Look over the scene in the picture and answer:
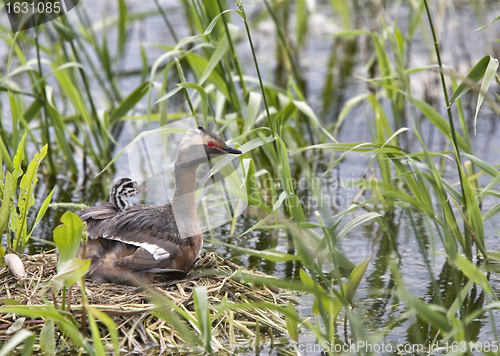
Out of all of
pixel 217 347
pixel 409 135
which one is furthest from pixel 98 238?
pixel 409 135

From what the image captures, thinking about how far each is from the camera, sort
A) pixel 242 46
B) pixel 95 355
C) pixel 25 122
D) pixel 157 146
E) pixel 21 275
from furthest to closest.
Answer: pixel 242 46 < pixel 157 146 < pixel 25 122 < pixel 21 275 < pixel 95 355

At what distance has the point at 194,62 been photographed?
457cm

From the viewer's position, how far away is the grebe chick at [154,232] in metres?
3.64

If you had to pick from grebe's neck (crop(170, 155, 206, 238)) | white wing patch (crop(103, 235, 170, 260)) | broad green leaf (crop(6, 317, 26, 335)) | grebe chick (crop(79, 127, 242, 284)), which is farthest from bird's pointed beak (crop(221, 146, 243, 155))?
broad green leaf (crop(6, 317, 26, 335))

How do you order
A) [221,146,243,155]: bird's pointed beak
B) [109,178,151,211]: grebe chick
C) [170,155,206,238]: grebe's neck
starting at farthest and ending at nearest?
[109,178,151,211]: grebe chick
[170,155,206,238]: grebe's neck
[221,146,243,155]: bird's pointed beak

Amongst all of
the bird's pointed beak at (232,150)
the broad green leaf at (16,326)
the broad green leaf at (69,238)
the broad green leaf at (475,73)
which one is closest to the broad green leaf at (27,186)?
the broad green leaf at (16,326)

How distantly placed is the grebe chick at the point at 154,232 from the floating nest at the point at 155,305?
0.12 meters

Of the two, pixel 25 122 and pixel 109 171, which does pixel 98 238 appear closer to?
pixel 25 122

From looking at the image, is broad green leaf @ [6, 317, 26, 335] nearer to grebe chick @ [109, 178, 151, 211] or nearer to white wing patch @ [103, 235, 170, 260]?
white wing patch @ [103, 235, 170, 260]

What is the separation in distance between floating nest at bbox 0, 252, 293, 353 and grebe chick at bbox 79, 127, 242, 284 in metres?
0.12

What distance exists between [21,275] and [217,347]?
1331 mm

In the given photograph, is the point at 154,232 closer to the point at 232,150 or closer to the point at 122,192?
the point at 122,192

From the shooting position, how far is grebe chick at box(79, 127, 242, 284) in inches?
143

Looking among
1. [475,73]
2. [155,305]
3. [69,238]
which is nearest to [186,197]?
[155,305]
